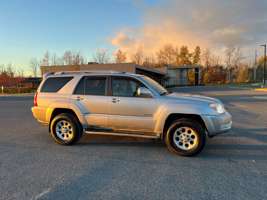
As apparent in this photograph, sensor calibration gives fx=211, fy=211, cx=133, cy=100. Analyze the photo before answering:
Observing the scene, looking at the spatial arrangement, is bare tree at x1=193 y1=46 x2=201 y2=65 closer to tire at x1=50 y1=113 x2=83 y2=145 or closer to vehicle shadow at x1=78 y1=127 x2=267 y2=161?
vehicle shadow at x1=78 y1=127 x2=267 y2=161

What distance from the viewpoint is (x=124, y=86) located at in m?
5.42

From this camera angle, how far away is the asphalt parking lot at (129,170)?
10.8ft

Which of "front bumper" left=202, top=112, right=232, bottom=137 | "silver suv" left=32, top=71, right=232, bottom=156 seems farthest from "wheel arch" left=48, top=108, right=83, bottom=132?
"front bumper" left=202, top=112, right=232, bottom=137

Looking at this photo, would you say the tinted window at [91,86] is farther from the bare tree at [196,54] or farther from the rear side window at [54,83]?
the bare tree at [196,54]

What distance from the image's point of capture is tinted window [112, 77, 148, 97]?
210 inches

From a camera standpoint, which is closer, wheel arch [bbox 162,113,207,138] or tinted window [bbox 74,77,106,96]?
wheel arch [bbox 162,113,207,138]

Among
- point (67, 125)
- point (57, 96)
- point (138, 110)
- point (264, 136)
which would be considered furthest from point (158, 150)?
point (264, 136)

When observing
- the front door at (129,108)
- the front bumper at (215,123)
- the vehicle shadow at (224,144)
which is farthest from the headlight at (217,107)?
the front door at (129,108)

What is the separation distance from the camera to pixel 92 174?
3.97 metres

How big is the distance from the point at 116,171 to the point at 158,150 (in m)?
1.53

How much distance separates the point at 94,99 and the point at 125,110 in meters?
0.90

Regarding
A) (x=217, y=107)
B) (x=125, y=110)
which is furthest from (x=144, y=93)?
(x=217, y=107)

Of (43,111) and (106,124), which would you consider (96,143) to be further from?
(43,111)

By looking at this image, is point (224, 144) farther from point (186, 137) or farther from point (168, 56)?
point (168, 56)
